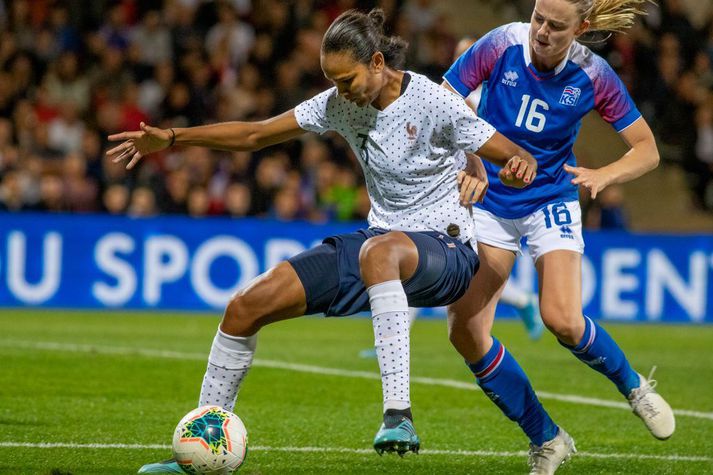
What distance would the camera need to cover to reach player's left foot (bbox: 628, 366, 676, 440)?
593 centimetres

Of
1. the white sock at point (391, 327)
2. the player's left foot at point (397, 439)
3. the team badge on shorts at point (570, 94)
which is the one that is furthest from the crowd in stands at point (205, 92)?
the player's left foot at point (397, 439)

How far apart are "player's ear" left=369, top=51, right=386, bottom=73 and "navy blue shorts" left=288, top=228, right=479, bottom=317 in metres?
0.68

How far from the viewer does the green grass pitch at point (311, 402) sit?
5.84m

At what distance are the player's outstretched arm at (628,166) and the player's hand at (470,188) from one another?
0.36 meters

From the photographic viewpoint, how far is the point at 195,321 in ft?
44.3

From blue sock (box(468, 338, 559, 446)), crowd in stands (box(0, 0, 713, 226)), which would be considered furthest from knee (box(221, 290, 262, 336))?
crowd in stands (box(0, 0, 713, 226))

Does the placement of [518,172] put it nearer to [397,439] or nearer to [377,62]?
[377,62]

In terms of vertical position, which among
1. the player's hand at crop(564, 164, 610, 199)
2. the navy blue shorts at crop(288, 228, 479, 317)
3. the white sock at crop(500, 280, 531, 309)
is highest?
the player's hand at crop(564, 164, 610, 199)

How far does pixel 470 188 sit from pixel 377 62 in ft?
2.18

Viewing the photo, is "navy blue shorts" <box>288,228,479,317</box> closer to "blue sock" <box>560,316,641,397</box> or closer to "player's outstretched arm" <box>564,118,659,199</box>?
"player's outstretched arm" <box>564,118,659,199</box>


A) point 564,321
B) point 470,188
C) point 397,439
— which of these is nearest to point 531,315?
point 564,321

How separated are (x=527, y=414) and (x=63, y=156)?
10304 millimetres

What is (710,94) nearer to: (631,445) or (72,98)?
(72,98)

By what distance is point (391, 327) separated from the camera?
193 inches
